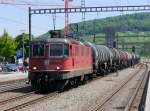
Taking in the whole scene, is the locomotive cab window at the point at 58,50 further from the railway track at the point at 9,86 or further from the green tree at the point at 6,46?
the green tree at the point at 6,46

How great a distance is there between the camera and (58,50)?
2527 centimetres

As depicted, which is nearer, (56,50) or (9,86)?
(56,50)

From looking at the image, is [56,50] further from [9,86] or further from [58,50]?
[9,86]

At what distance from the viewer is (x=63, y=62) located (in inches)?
985

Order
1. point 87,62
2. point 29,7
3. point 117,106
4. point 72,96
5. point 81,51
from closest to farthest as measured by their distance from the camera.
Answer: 1. point 117,106
2. point 72,96
3. point 81,51
4. point 87,62
5. point 29,7

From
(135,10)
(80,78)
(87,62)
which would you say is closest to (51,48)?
(80,78)

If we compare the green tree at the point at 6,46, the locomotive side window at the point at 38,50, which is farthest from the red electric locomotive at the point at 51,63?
the green tree at the point at 6,46

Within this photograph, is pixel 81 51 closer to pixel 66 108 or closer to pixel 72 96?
pixel 72 96

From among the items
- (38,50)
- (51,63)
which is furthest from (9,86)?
(51,63)

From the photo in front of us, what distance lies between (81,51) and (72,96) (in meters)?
6.88

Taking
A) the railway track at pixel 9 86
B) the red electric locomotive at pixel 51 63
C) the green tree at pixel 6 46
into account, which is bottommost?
the railway track at pixel 9 86

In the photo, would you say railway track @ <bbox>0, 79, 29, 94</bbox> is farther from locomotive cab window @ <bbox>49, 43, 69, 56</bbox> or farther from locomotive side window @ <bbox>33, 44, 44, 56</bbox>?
locomotive cab window @ <bbox>49, 43, 69, 56</bbox>

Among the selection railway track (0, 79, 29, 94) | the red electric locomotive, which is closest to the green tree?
railway track (0, 79, 29, 94)

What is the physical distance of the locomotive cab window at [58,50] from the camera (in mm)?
25172
